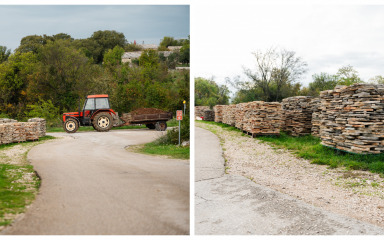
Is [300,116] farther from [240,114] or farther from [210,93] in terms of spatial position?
[210,93]

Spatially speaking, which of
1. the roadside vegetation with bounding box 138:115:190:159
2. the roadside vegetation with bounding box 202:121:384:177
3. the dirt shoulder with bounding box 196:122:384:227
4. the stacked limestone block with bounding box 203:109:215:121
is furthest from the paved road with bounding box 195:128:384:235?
the stacked limestone block with bounding box 203:109:215:121

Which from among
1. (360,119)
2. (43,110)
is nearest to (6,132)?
(43,110)

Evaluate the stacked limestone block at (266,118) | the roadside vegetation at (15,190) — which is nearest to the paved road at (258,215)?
the roadside vegetation at (15,190)

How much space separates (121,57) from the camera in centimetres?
452

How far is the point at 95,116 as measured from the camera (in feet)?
34.4

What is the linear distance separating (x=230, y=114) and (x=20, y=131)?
14.6 meters

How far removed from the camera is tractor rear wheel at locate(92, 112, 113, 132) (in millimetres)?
10297

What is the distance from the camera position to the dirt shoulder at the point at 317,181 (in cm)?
504

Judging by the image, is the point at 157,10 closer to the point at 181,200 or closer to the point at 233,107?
the point at 181,200

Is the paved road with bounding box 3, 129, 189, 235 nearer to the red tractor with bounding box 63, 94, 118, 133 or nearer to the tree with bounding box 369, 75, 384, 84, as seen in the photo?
the red tractor with bounding box 63, 94, 118, 133

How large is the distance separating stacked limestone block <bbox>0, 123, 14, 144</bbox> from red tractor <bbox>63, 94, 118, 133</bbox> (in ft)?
5.44

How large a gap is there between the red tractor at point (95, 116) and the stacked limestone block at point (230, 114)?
36.8 ft

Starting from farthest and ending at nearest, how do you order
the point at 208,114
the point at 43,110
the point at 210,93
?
1. the point at 210,93
2. the point at 208,114
3. the point at 43,110

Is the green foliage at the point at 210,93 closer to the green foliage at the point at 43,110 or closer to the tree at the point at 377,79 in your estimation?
the tree at the point at 377,79
